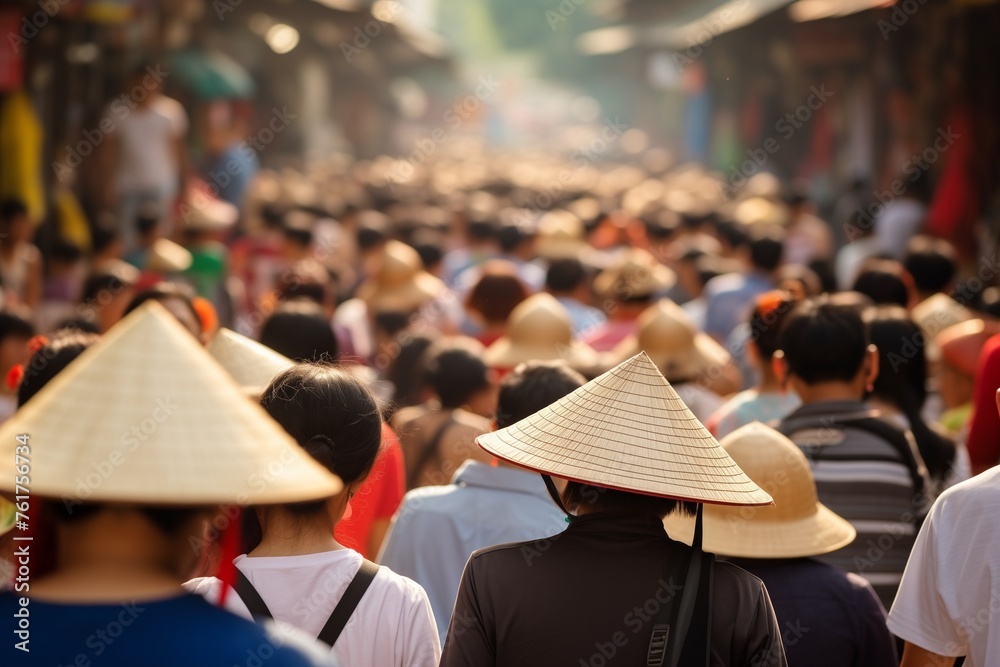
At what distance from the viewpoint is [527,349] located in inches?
231

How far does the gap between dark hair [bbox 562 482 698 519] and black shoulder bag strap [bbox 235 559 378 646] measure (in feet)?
1.38

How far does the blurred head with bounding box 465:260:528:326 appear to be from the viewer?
6.58 metres

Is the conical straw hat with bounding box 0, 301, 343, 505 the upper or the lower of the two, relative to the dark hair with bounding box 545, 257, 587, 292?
upper

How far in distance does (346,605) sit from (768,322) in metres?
2.64

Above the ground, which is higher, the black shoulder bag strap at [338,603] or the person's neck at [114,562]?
the person's neck at [114,562]

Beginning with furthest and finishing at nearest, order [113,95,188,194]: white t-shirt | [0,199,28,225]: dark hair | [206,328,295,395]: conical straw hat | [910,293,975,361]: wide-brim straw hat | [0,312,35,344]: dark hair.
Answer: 1. [113,95,188,194]: white t-shirt
2. [0,199,28,225]: dark hair
3. [910,293,975,361]: wide-brim straw hat
4. [0,312,35,344]: dark hair
5. [206,328,295,395]: conical straw hat

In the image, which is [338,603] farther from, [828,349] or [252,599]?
[828,349]

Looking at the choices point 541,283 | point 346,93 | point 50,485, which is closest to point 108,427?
point 50,485

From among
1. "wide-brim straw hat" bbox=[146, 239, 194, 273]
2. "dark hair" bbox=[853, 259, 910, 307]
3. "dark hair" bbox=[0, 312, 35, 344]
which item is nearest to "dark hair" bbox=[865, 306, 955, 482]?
"dark hair" bbox=[853, 259, 910, 307]

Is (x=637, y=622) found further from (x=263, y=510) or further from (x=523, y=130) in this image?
(x=523, y=130)

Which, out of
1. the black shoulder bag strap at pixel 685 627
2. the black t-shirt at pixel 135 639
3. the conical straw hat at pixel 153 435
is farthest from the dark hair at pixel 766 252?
the black t-shirt at pixel 135 639

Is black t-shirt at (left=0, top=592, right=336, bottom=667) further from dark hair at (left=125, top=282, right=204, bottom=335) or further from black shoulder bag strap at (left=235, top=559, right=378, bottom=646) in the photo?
dark hair at (left=125, top=282, right=204, bottom=335)

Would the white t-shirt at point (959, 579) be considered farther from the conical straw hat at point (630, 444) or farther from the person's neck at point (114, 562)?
the person's neck at point (114, 562)

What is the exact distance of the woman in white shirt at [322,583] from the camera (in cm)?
238
